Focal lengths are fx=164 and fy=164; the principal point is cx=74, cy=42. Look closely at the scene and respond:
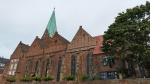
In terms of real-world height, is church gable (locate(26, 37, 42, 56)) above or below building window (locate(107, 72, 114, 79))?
above

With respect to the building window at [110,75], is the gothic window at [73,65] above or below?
above

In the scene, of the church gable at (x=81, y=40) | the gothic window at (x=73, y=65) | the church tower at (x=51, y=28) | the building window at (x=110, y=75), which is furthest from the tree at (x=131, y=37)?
the church tower at (x=51, y=28)

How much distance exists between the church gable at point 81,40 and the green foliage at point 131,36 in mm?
13182

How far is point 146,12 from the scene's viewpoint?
76.4 ft

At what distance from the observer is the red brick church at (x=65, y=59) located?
1348 inches

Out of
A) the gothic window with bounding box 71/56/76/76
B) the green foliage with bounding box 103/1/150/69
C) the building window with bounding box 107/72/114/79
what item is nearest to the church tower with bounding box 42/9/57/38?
the gothic window with bounding box 71/56/76/76

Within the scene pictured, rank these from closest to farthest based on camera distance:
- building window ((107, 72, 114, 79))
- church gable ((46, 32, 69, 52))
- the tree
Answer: the tree < building window ((107, 72, 114, 79)) < church gable ((46, 32, 69, 52))

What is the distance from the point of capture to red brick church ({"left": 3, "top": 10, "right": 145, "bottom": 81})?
112 ft

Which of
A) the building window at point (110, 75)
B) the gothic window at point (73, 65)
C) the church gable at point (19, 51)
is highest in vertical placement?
the church gable at point (19, 51)

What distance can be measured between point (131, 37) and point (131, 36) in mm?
200

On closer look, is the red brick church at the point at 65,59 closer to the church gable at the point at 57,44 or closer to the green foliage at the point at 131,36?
the church gable at the point at 57,44

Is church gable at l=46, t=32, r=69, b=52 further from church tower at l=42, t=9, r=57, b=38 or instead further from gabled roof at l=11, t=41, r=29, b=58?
church tower at l=42, t=9, r=57, b=38

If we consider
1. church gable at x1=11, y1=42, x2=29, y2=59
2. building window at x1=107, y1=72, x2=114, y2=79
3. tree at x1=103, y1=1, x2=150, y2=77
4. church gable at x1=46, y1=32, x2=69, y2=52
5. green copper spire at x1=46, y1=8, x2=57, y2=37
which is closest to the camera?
tree at x1=103, y1=1, x2=150, y2=77

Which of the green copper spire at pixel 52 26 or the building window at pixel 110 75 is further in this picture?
the green copper spire at pixel 52 26
